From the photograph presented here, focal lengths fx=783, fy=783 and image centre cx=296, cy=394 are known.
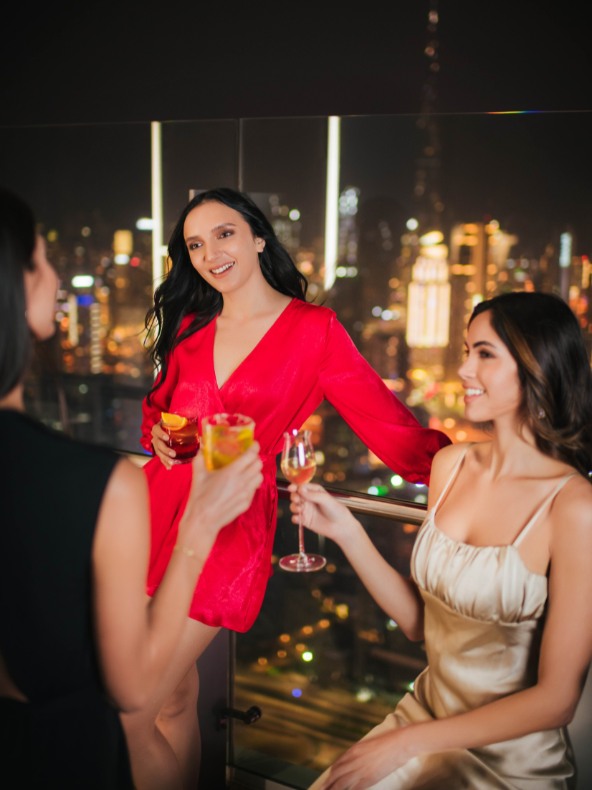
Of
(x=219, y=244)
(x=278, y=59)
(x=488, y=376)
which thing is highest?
(x=278, y=59)

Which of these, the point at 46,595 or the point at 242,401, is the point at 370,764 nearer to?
the point at 46,595

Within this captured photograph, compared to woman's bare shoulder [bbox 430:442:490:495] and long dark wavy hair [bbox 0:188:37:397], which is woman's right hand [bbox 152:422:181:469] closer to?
woman's bare shoulder [bbox 430:442:490:495]

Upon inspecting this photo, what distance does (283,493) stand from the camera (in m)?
2.37

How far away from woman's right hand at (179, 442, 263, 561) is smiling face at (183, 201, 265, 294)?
1.00m

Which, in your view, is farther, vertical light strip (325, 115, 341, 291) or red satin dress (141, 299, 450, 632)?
vertical light strip (325, 115, 341, 291)

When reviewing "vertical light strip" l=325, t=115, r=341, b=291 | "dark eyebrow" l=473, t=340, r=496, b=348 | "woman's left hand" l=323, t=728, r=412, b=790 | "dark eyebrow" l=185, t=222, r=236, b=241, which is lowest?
"woman's left hand" l=323, t=728, r=412, b=790

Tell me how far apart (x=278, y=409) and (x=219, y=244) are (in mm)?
530

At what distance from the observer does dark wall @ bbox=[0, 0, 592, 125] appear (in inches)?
103

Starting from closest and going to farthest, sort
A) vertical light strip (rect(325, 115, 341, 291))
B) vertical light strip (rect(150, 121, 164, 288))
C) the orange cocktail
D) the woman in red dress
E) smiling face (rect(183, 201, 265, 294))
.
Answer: the woman in red dress, the orange cocktail, smiling face (rect(183, 201, 265, 294)), vertical light strip (rect(325, 115, 341, 291)), vertical light strip (rect(150, 121, 164, 288))

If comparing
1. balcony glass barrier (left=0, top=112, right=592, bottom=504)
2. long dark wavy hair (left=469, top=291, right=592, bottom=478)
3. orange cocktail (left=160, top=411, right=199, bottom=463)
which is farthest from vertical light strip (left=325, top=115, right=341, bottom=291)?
long dark wavy hair (left=469, top=291, right=592, bottom=478)

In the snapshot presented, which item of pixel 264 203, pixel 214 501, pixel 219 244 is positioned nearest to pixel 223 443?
pixel 214 501

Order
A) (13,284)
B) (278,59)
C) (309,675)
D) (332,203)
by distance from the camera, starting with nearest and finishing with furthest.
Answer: (13,284)
(309,675)
(278,59)
(332,203)

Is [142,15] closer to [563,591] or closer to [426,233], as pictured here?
[563,591]

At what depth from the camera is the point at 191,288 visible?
259 centimetres
